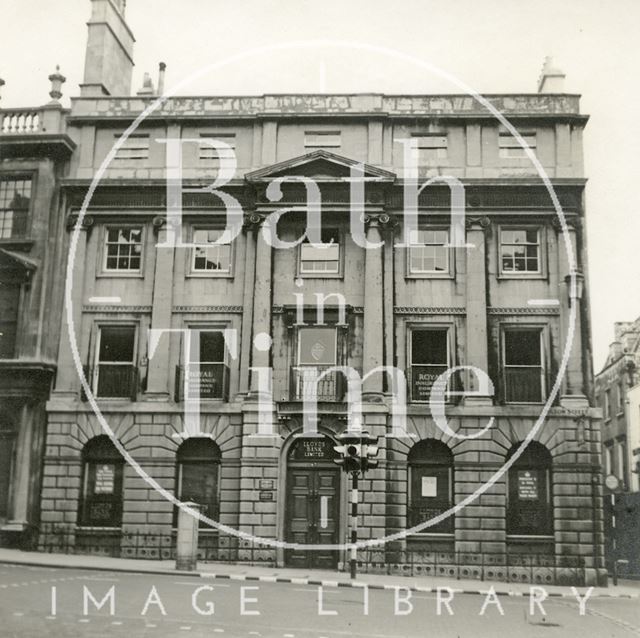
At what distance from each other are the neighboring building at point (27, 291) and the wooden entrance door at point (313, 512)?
8.16 m

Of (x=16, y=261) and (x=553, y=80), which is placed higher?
(x=553, y=80)

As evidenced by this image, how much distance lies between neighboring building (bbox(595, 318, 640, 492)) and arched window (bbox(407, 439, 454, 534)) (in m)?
17.5

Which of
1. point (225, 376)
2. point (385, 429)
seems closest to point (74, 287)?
point (225, 376)

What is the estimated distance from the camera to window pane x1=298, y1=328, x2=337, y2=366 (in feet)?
97.1

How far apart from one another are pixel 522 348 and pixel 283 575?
10714 millimetres

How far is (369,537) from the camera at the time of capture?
27938 millimetres

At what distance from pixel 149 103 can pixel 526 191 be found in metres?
13.2

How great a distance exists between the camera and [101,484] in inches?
1166

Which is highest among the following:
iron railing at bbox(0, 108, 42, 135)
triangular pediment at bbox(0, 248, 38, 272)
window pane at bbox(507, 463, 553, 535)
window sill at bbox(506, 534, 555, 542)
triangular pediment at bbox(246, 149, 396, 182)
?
iron railing at bbox(0, 108, 42, 135)

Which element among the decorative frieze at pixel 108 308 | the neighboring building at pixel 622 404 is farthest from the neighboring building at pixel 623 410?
the decorative frieze at pixel 108 308

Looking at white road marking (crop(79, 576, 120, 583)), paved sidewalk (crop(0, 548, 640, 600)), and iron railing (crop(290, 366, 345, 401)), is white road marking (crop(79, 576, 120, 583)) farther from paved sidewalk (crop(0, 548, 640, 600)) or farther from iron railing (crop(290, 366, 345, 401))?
iron railing (crop(290, 366, 345, 401))

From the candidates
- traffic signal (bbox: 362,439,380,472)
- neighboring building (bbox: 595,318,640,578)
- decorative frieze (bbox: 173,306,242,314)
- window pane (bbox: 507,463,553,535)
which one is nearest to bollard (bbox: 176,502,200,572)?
traffic signal (bbox: 362,439,380,472)

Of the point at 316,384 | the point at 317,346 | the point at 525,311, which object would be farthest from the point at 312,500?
the point at 525,311

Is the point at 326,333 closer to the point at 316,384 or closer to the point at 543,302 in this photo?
the point at 316,384
